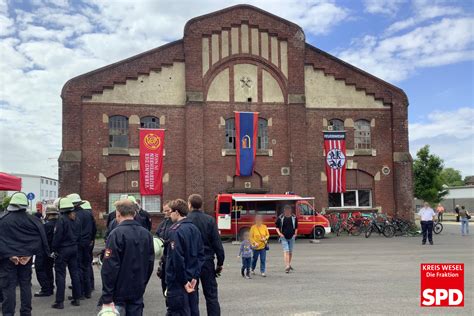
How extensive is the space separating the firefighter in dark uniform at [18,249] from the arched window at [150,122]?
17.2 m

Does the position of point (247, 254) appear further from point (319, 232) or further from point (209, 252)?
point (319, 232)

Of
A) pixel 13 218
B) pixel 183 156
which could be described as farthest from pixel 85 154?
pixel 13 218

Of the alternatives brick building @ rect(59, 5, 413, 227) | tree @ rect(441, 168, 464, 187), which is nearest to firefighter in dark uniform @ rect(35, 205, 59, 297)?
brick building @ rect(59, 5, 413, 227)

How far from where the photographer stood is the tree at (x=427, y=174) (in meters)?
40.7

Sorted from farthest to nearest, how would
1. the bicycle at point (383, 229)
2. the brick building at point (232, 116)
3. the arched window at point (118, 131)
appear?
1. the arched window at point (118, 131)
2. the brick building at point (232, 116)
3. the bicycle at point (383, 229)

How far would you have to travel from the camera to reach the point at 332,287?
1024 centimetres

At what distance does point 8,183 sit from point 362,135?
18.8 m

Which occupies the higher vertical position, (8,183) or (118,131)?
(118,131)

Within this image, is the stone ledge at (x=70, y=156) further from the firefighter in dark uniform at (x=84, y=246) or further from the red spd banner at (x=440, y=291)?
the red spd banner at (x=440, y=291)

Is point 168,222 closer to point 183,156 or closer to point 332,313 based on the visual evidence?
point 332,313

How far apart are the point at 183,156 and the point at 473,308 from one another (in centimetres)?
1820

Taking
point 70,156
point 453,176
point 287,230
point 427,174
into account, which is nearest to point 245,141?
point 70,156

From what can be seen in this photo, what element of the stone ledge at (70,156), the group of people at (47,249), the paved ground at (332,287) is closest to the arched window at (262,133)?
the stone ledge at (70,156)

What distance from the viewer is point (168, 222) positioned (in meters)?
9.21
